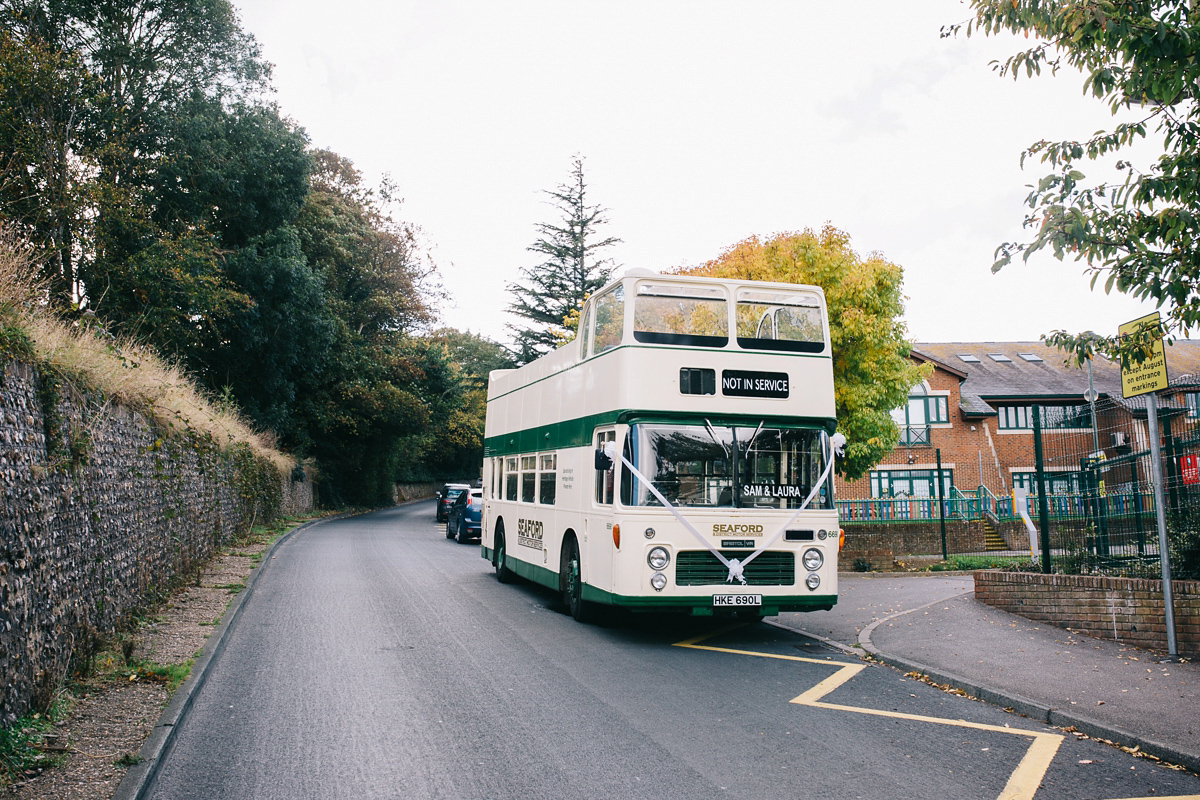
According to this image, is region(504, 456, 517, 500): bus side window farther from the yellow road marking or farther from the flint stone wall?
the yellow road marking

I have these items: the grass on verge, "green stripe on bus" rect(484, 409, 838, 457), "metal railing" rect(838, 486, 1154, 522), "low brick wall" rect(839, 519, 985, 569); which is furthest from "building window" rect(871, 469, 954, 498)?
the grass on verge

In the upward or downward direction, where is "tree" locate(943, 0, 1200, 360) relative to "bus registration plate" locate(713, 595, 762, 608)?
upward

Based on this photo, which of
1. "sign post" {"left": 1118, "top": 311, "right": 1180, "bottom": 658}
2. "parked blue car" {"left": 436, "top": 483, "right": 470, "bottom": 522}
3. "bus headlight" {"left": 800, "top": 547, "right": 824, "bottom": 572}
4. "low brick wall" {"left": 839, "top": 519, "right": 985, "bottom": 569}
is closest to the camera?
"sign post" {"left": 1118, "top": 311, "right": 1180, "bottom": 658}

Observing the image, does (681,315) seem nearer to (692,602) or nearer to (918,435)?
(692,602)

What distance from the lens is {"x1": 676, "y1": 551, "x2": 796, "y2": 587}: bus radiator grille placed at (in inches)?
377

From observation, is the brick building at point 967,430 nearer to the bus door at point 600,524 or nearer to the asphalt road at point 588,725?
the bus door at point 600,524

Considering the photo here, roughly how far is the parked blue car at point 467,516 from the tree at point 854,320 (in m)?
10.5

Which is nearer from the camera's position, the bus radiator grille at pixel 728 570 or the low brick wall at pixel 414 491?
the bus radiator grille at pixel 728 570

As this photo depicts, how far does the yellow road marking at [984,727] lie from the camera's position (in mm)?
5168

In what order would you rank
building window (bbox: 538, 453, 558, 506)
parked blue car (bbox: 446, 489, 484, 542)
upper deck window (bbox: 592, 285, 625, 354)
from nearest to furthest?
upper deck window (bbox: 592, 285, 625, 354) → building window (bbox: 538, 453, 558, 506) → parked blue car (bbox: 446, 489, 484, 542)

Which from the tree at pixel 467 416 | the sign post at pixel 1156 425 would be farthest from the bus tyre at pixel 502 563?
the tree at pixel 467 416

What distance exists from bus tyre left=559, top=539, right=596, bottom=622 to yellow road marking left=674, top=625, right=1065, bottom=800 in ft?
6.09

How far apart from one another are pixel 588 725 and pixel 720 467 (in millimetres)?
4137

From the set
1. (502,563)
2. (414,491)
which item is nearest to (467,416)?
(414,491)
